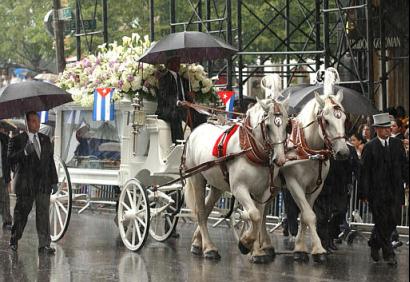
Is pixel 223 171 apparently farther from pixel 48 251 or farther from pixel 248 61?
pixel 248 61

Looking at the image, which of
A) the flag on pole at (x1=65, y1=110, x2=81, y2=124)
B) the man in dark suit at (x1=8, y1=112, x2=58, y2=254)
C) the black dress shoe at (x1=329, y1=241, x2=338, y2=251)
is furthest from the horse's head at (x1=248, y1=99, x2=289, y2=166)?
the flag on pole at (x1=65, y1=110, x2=81, y2=124)

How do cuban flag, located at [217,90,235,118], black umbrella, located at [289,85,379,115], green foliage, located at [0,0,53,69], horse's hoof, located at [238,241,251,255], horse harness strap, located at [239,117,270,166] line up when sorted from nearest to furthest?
horse harness strap, located at [239,117,270,166] < horse's hoof, located at [238,241,251,255] < black umbrella, located at [289,85,379,115] < cuban flag, located at [217,90,235,118] < green foliage, located at [0,0,53,69]

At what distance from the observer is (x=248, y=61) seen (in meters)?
31.9

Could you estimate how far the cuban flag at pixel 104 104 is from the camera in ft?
51.2

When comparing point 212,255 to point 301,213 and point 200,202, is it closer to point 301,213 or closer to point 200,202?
point 200,202

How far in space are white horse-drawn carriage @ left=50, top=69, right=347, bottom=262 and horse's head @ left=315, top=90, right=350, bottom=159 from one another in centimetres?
1

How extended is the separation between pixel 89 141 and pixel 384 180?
4840mm

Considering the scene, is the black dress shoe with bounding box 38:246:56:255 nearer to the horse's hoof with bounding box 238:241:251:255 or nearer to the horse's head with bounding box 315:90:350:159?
the horse's hoof with bounding box 238:241:251:255

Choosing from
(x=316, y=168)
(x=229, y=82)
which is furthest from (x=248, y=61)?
(x=316, y=168)

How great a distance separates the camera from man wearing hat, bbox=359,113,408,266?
13.9 m

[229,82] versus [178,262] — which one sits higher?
[229,82]

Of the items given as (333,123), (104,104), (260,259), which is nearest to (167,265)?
(260,259)

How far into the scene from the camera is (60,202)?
1636cm

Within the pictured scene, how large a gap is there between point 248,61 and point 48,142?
1771cm
